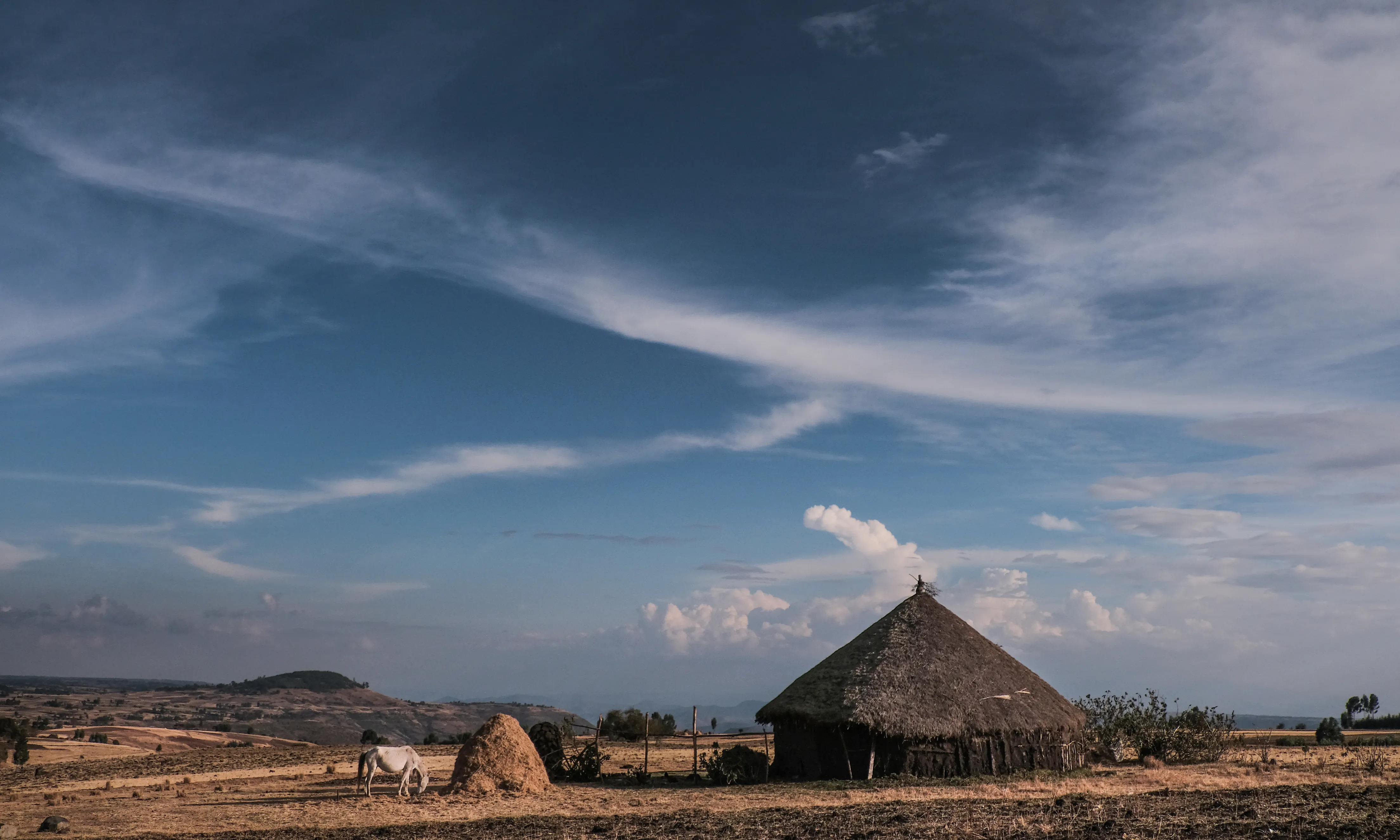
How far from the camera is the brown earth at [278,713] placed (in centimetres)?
9750

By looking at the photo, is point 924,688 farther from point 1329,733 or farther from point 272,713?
point 272,713

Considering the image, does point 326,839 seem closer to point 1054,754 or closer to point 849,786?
point 849,786

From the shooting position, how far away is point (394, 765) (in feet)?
95.8

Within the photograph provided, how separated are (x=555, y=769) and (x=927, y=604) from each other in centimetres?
1598

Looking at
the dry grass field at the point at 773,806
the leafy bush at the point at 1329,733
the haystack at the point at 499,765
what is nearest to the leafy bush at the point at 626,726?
the dry grass field at the point at 773,806

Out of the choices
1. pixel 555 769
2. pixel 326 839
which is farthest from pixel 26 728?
pixel 326 839

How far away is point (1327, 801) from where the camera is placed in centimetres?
2322

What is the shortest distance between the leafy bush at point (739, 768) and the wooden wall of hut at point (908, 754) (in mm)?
891

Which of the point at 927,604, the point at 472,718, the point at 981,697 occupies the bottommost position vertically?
the point at 472,718

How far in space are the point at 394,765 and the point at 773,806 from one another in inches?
450

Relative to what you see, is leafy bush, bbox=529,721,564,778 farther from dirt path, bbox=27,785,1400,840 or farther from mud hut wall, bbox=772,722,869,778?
dirt path, bbox=27,785,1400,840

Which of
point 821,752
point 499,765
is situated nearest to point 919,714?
point 821,752

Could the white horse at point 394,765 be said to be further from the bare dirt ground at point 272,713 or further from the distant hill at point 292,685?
the distant hill at point 292,685

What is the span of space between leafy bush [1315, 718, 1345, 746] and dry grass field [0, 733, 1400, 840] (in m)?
21.2
